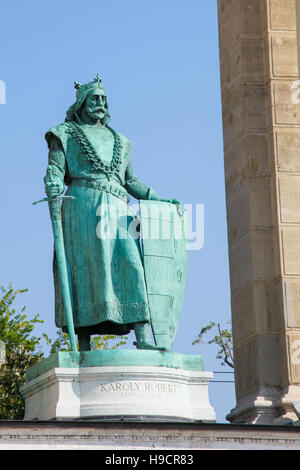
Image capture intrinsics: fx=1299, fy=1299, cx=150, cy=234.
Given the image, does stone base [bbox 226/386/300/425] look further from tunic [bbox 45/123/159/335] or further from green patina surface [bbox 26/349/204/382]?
tunic [bbox 45/123/159/335]

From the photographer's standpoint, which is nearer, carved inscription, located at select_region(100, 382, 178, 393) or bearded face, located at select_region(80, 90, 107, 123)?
carved inscription, located at select_region(100, 382, 178, 393)

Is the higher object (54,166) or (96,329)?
(54,166)

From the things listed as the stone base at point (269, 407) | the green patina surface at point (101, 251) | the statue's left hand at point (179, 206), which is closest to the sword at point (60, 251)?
the green patina surface at point (101, 251)

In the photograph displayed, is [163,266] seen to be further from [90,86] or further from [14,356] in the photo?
[14,356]

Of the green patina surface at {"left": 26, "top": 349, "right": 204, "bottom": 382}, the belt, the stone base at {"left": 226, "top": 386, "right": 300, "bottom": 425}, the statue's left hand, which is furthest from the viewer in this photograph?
the stone base at {"left": 226, "top": 386, "right": 300, "bottom": 425}

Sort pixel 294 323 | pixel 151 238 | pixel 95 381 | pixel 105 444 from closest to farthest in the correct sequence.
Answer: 1. pixel 105 444
2. pixel 95 381
3. pixel 151 238
4. pixel 294 323

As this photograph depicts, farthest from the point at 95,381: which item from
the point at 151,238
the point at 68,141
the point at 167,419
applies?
the point at 68,141

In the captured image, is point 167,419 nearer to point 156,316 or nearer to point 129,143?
point 156,316

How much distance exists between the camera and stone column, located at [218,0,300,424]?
820 inches

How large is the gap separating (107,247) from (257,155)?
4823 mm

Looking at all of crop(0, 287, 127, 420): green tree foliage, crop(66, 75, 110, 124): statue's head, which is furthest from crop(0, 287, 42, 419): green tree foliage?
crop(66, 75, 110, 124): statue's head

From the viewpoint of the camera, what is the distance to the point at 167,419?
1694cm

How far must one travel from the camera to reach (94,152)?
18.5m

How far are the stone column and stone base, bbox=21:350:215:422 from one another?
3229 mm
